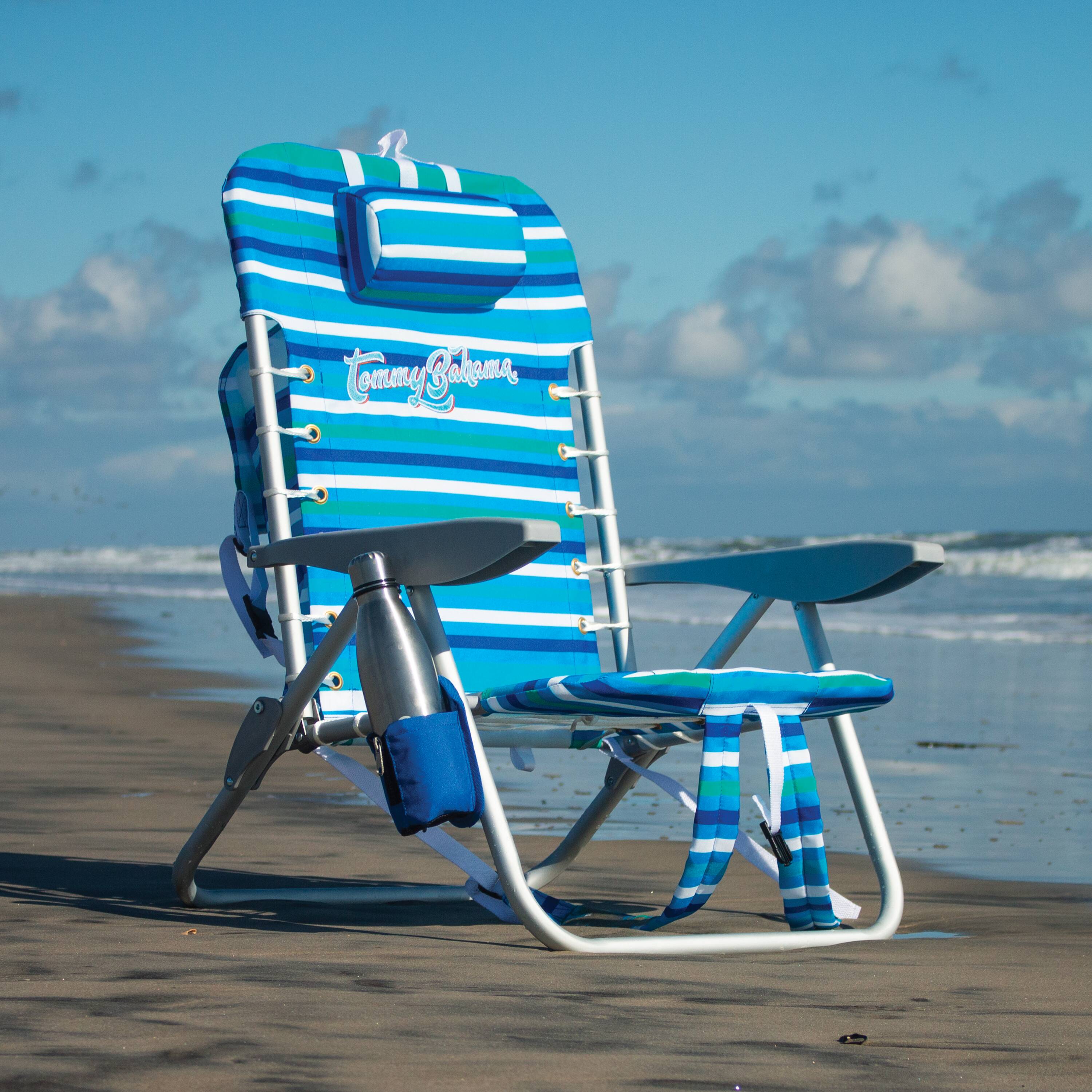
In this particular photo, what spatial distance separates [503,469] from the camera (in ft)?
11.3

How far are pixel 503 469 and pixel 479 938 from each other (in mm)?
1265

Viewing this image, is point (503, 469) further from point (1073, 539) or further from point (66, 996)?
point (1073, 539)

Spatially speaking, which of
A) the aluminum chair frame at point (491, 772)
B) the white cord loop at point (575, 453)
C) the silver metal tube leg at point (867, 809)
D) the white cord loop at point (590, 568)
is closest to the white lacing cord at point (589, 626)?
the aluminum chair frame at point (491, 772)

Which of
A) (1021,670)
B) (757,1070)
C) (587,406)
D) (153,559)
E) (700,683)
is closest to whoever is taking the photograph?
(757,1070)

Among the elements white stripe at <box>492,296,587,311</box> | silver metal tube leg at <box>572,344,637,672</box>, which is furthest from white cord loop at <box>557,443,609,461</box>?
white stripe at <box>492,296,587,311</box>

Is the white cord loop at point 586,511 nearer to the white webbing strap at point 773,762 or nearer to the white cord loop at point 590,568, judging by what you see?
the white cord loop at point 590,568

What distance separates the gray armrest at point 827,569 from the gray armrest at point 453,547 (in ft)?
2.35

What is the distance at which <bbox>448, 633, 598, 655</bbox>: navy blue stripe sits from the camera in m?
3.22

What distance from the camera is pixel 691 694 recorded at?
2.39 m

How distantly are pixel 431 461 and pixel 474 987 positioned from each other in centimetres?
155

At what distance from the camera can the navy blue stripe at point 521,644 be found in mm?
3221

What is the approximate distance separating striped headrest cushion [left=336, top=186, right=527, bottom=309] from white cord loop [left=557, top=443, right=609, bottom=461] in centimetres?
40

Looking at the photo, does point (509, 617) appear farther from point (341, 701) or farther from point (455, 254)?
point (455, 254)

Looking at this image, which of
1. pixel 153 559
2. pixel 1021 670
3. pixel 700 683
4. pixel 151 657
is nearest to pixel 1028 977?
pixel 700 683
